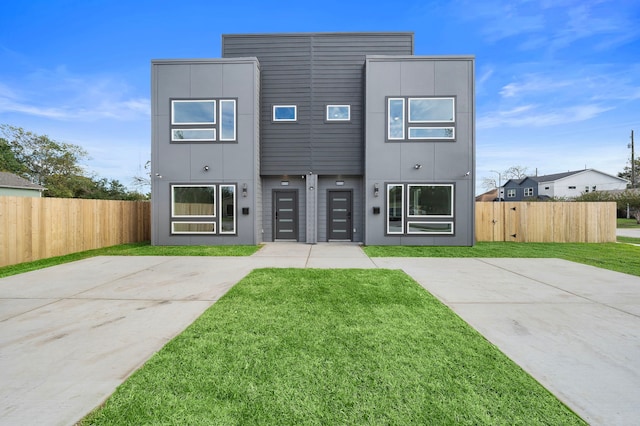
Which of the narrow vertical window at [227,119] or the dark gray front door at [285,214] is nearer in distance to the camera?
the narrow vertical window at [227,119]

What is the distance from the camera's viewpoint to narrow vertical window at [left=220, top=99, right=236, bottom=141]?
9.33m

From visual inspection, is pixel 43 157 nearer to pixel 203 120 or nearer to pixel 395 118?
pixel 203 120

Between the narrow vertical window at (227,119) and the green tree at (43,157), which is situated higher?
the green tree at (43,157)

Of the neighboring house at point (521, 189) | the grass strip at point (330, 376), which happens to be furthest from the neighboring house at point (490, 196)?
the grass strip at point (330, 376)

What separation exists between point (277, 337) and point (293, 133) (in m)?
8.50

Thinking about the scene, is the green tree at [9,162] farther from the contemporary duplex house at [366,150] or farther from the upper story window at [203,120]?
the upper story window at [203,120]

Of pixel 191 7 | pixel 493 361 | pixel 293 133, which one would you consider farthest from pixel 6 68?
pixel 493 361

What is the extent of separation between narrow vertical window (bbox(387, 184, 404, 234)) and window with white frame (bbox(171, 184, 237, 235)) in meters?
5.48

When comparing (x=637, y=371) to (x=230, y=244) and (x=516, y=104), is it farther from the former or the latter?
(x=516, y=104)

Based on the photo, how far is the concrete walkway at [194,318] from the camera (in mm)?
1909

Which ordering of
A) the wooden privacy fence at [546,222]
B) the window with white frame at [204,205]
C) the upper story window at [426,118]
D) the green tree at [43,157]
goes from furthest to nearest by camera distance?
the green tree at [43,157]
the wooden privacy fence at [546,222]
the window with white frame at [204,205]
the upper story window at [426,118]

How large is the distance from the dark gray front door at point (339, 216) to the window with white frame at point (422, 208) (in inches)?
68.3

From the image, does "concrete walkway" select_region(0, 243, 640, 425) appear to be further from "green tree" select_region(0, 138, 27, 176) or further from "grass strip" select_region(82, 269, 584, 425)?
"green tree" select_region(0, 138, 27, 176)

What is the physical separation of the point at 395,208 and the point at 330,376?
783 cm
